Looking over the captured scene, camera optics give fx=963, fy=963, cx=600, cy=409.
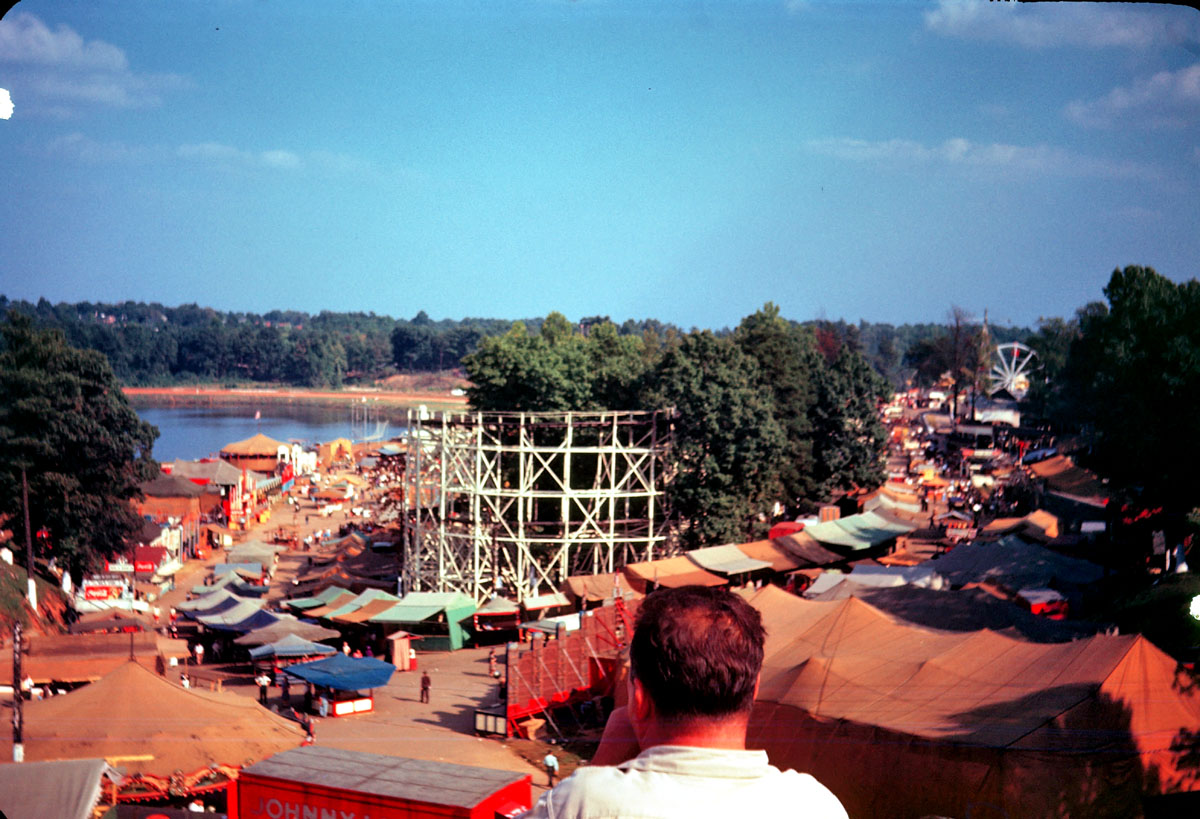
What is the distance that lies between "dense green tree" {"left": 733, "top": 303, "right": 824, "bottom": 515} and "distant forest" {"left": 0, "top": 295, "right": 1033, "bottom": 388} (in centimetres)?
490

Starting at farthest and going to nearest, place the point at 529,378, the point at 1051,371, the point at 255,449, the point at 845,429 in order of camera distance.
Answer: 1. the point at 1051,371
2. the point at 255,449
3. the point at 845,429
4. the point at 529,378

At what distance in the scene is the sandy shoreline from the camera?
63.0 metres

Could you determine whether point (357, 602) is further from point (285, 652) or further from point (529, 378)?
point (529, 378)

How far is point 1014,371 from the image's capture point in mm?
69875

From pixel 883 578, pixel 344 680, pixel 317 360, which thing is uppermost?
pixel 317 360

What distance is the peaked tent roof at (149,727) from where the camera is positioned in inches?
388

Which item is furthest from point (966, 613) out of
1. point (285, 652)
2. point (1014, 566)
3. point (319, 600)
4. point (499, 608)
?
point (319, 600)

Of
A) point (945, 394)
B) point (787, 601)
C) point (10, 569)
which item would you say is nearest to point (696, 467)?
point (787, 601)

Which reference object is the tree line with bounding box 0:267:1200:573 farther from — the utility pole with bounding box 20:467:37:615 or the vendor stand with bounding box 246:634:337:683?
the vendor stand with bounding box 246:634:337:683

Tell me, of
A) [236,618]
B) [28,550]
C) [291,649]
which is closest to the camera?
[291,649]

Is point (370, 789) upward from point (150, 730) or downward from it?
upward

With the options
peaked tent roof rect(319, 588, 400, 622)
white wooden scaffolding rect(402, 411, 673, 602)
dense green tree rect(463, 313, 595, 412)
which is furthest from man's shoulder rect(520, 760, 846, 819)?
dense green tree rect(463, 313, 595, 412)

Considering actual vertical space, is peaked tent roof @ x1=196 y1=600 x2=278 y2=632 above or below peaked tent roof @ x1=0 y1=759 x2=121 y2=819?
below

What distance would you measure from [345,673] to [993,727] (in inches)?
382
